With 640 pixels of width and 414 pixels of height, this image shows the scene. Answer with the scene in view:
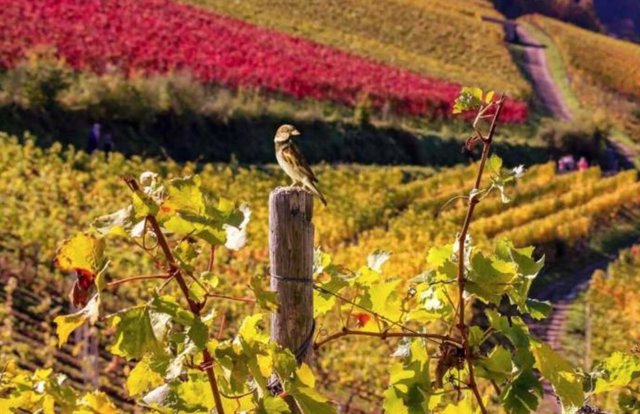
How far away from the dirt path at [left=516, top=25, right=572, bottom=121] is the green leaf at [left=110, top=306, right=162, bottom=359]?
3013 cm

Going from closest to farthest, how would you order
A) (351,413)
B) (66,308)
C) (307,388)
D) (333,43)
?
(307,388), (351,413), (66,308), (333,43)

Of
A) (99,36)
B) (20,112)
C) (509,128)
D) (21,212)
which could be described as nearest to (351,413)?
(21,212)

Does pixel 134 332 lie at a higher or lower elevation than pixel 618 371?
higher

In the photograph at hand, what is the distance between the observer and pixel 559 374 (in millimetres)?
1824

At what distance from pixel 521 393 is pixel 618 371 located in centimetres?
27

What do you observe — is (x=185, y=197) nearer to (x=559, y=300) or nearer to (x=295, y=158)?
(x=295, y=158)

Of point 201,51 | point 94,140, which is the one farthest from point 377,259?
point 201,51

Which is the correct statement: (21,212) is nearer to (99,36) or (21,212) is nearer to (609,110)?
(99,36)

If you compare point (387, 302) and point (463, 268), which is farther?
point (387, 302)

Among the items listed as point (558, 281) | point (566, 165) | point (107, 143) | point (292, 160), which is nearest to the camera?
point (292, 160)

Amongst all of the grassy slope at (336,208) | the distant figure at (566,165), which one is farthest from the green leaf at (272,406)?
the distant figure at (566,165)

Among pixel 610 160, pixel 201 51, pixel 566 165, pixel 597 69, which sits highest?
pixel 201 51

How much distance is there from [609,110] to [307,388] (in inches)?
1338

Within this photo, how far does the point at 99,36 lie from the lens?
18750mm
